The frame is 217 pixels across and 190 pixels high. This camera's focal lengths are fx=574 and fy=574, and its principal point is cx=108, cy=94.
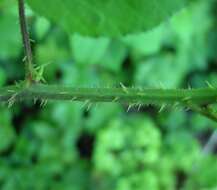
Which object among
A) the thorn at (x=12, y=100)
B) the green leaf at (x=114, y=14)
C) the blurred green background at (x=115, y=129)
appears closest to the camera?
the thorn at (x=12, y=100)

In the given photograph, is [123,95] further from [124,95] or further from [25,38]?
[25,38]

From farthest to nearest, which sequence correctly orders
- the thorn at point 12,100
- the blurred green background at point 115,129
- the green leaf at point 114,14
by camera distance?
1. the blurred green background at point 115,129
2. the green leaf at point 114,14
3. the thorn at point 12,100

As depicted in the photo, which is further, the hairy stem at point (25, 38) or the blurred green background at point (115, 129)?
the blurred green background at point (115, 129)

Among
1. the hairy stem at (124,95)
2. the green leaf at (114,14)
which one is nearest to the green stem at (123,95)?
the hairy stem at (124,95)

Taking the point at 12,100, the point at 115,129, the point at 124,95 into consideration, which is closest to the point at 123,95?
the point at 124,95

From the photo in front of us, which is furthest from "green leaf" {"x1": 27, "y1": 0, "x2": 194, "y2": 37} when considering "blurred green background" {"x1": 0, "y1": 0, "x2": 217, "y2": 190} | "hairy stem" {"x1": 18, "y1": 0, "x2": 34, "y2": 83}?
"blurred green background" {"x1": 0, "y1": 0, "x2": 217, "y2": 190}

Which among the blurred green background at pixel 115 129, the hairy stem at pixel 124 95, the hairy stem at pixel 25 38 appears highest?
the blurred green background at pixel 115 129

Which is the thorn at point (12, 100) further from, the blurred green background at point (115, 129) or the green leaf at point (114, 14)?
the blurred green background at point (115, 129)

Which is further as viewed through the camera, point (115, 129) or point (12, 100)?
point (115, 129)
